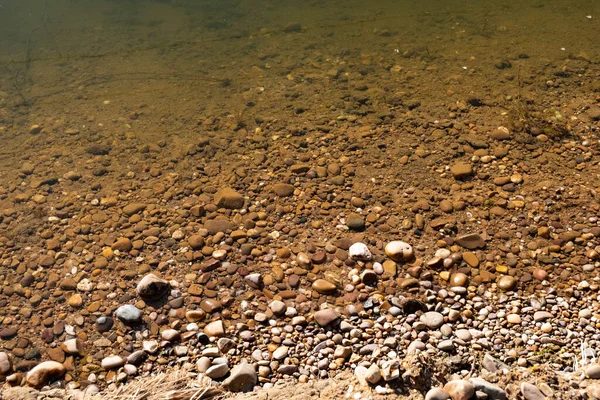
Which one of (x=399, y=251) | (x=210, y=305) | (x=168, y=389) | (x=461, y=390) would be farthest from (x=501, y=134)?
(x=168, y=389)

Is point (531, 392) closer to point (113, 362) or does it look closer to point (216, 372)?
point (216, 372)

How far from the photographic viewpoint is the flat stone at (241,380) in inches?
109

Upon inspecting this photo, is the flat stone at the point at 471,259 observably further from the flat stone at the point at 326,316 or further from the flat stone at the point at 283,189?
the flat stone at the point at 283,189

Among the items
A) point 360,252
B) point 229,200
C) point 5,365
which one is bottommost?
point 5,365

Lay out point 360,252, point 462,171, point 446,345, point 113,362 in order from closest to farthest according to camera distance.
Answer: point 446,345
point 113,362
point 360,252
point 462,171

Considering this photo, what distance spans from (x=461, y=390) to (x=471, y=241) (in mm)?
1351

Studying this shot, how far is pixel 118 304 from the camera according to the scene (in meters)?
3.47

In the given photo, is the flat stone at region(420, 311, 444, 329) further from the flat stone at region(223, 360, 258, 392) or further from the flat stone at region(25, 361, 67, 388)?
the flat stone at region(25, 361, 67, 388)

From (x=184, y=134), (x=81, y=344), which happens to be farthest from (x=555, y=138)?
(x=81, y=344)

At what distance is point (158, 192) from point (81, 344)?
4.92 ft

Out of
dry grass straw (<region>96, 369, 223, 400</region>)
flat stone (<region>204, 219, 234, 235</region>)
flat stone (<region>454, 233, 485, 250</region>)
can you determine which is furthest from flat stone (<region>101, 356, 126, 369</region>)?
flat stone (<region>454, 233, 485, 250</region>)

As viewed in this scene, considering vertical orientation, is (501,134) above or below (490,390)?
above

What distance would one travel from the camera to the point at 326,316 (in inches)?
123

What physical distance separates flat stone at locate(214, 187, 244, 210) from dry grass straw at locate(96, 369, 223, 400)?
4.98 ft
